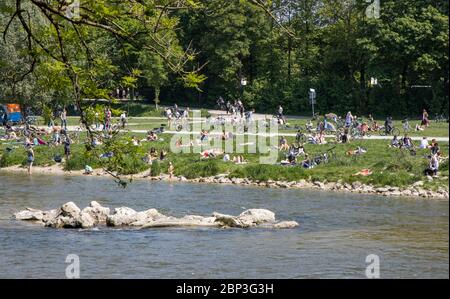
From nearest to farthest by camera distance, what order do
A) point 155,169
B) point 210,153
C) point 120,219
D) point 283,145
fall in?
point 120,219, point 155,169, point 283,145, point 210,153

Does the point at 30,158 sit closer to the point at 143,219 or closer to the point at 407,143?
the point at 143,219

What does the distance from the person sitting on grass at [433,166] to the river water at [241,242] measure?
2085mm

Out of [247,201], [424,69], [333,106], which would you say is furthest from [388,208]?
[333,106]

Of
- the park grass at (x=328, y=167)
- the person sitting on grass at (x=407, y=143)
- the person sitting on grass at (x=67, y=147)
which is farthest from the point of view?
the person sitting on grass at (x=67, y=147)

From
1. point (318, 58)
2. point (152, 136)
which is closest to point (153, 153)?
point (152, 136)

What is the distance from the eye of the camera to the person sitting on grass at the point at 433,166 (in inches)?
1468

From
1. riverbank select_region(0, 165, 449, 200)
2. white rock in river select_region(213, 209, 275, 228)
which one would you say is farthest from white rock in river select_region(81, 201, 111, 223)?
riverbank select_region(0, 165, 449, 200)

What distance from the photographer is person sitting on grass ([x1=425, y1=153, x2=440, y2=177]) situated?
37281mm

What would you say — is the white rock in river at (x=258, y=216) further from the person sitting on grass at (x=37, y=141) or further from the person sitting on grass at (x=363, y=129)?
the person sitting on grass at (x=37, y=141)

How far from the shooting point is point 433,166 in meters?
37.7

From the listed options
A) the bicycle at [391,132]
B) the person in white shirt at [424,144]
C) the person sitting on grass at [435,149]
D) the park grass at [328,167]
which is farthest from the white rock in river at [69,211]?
the bicycle at [391,132]

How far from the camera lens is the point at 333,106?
68750mm

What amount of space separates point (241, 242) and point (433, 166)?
14.6 metres
